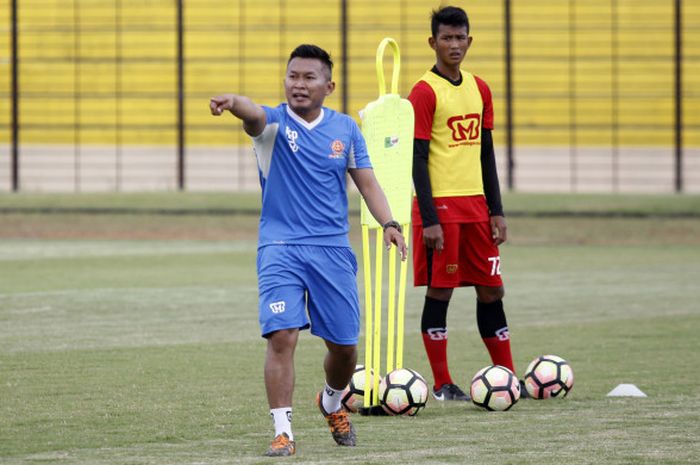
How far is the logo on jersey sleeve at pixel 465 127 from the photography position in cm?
959

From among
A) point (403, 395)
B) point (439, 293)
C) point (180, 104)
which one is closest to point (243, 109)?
point (403, 395)

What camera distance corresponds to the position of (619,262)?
23656 millimetres

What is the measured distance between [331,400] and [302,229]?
0.97 meters

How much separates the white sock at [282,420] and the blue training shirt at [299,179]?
828 mm

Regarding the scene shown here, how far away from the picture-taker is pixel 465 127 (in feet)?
31.6

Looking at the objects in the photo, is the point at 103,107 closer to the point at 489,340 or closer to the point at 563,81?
the point at 563,81

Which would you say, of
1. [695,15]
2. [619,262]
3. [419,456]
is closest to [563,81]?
[695,15]

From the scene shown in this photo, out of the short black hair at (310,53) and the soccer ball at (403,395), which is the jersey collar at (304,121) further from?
the soccer ball at (403,395)

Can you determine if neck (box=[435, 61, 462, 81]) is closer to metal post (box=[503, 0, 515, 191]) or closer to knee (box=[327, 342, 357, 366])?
knee (box=[327, 342, 357, 366])

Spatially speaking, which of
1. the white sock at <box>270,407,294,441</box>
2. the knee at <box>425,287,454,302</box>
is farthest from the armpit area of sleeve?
the white sock at <box>270,407,294,441</box>

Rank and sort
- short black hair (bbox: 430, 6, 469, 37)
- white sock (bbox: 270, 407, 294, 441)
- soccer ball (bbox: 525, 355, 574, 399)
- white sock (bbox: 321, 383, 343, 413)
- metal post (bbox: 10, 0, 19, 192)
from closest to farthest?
1. white sock (bbox: 270, 407, 294, 441)
2. white sock (bbox: 321, 383, 343, 413)
3. short black hair (bbox: 430, 6, 469, 37)
4. soccer ball (bbox: 525, 355, 574, 399)
5. metal post (bbox: 10, 0, 19, 192)

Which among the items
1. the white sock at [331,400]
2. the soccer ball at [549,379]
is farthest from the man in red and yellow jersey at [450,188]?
the white sock at [331,400]

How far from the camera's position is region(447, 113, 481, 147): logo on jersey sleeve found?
959 centimetres

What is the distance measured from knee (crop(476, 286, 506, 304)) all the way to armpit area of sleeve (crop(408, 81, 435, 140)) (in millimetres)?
1090
